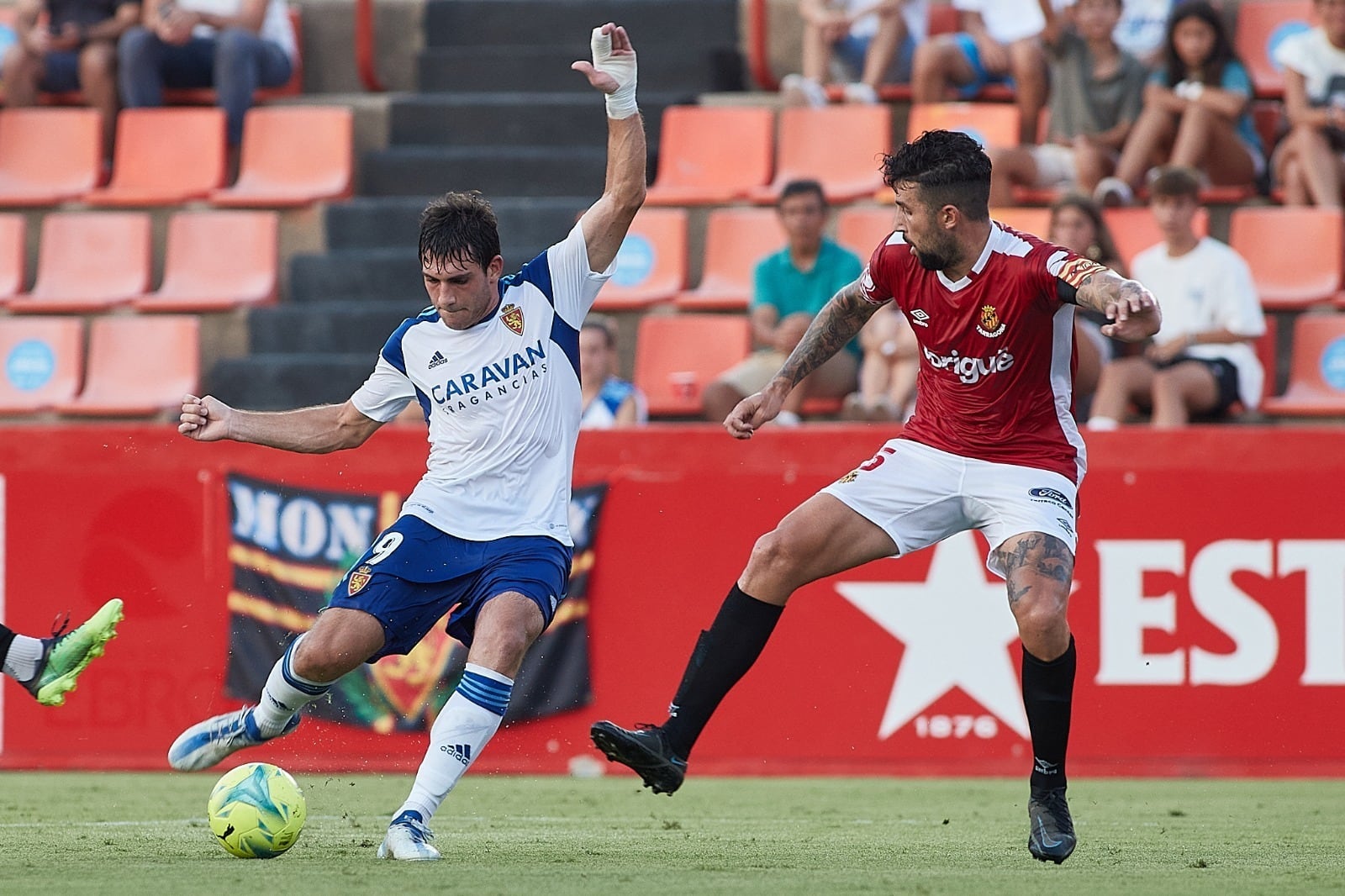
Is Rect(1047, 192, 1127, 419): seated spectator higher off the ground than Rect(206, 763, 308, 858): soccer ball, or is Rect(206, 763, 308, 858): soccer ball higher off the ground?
Rect(1047, 192, 1127, 419): seated spectator

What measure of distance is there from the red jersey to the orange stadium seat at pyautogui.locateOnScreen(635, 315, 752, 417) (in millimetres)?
5305

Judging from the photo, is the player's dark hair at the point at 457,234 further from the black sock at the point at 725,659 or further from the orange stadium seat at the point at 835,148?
the orange stadium seat at the point at 835,148

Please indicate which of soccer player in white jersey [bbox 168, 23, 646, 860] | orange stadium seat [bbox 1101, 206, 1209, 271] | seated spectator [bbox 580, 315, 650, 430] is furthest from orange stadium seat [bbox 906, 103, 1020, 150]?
soccer player in white jersey [bbox 168, 23, 646, 860]

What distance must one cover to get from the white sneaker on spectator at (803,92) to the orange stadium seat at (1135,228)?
2334mm

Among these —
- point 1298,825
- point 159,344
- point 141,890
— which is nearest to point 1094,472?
point 1298,825

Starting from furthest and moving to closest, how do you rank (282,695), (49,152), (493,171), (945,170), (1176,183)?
1. (49,152)
2. (493,171)
3. (1176,183)
4. (282,695)
5. (945,170)

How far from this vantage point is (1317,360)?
37.9 feet

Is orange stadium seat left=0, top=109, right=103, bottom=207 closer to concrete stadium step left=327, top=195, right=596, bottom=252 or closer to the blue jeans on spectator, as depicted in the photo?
the blue jeans on spectator

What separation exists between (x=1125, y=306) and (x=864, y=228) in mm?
6957

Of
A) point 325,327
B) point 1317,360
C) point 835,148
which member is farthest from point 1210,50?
point 325,327

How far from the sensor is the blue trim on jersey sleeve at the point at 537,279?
22.1 feet

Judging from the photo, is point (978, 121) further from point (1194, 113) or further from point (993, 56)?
point (1194, 113)

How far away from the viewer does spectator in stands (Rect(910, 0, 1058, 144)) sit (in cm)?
1284

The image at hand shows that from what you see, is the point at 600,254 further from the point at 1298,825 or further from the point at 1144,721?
the point at 1144,721
